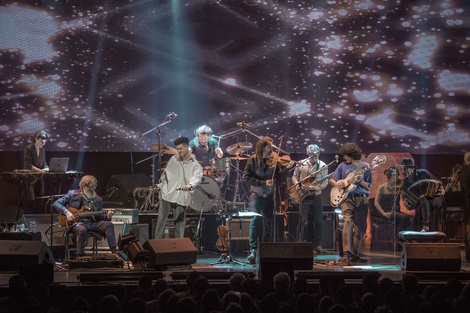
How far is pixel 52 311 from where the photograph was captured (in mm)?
6129

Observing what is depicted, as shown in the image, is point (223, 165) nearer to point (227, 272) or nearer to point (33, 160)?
point (33, 160)

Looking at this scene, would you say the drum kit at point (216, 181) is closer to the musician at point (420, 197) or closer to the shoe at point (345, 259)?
the shoe at point (345, 259)

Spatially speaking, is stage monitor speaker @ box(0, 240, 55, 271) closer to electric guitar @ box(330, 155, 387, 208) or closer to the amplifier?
the amplifier

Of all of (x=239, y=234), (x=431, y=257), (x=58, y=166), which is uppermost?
(x=58, y=166)

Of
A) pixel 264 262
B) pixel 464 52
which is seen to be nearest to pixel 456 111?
pixel 464 52

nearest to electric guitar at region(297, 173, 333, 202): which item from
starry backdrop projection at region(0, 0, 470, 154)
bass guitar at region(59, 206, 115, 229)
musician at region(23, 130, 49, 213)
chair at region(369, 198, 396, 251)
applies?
chair at region(369, 198, 396, 251)

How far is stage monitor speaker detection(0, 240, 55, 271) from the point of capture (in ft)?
30.6

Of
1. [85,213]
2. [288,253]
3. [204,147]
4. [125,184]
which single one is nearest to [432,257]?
[288,253]

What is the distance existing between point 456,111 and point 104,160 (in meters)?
7.20

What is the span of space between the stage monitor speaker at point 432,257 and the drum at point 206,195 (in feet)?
14.1

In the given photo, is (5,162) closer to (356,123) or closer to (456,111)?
(356,123)

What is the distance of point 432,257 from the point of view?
934 cm

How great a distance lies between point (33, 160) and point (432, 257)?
7.81 meters

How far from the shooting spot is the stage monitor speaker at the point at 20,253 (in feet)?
30.6
